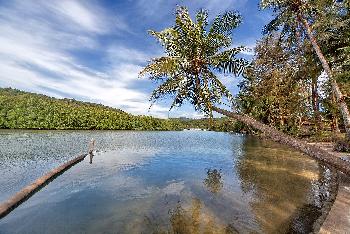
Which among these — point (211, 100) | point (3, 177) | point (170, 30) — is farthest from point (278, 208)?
point (3, 177)

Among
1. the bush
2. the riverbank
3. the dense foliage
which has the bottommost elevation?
the riverbank

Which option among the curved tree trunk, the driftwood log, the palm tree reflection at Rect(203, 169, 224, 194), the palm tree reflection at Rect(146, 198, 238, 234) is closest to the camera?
the curved tree trunk

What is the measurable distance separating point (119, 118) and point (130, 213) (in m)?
80.2

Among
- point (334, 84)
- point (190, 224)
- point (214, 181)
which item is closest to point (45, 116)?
point (214, 181)

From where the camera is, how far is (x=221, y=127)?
438ft

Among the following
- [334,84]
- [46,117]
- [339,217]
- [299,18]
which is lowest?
[339,217]

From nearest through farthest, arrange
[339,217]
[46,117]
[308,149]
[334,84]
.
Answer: [308,149]
[339,217]
[334,84]
[46,117]

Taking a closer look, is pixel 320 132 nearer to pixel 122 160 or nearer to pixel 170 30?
pixel 122 160

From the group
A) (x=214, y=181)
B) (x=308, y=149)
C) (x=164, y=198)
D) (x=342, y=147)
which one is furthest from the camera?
(x=342, y=147)

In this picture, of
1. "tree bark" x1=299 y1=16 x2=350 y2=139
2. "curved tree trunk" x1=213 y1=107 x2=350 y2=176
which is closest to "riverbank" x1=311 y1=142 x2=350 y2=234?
"curved tree trunk" x1=213 y1=107 x2=350 y2=176

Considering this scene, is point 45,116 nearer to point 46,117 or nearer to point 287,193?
point 46,117

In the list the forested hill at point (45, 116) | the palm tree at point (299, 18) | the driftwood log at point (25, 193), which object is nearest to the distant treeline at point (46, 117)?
the forested hill at point (45, 116)

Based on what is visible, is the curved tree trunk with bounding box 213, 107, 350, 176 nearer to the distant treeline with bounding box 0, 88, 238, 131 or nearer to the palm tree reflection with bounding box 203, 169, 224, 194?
the palm tree reflection with bounding box 203, 169, 224, 194

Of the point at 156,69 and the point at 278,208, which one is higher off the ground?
the point at 156,69
